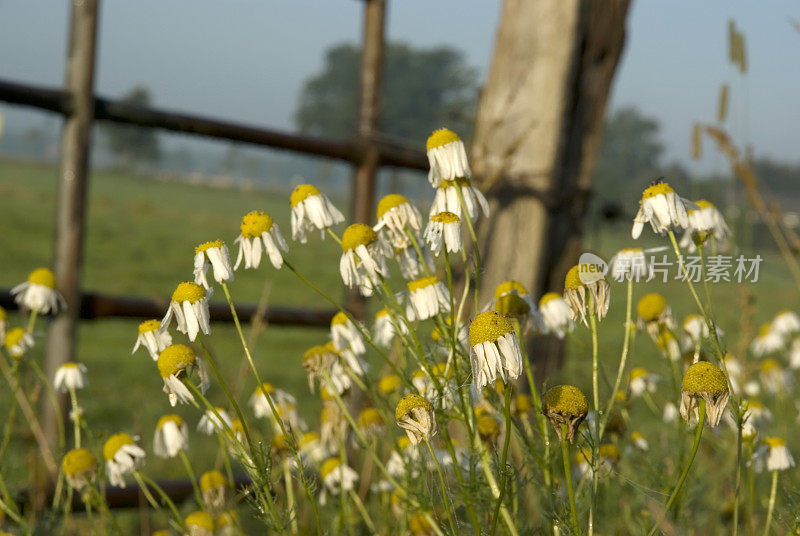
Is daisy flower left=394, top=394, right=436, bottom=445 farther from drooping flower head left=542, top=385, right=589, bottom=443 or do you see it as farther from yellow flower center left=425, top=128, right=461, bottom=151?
yellow flower center left=425, top=128, right=461, bottom=151

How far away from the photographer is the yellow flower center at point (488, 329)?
34.8 inches

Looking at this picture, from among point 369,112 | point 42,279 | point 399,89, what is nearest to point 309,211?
point 42,279

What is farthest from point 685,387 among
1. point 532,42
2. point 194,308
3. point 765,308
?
point 765,308

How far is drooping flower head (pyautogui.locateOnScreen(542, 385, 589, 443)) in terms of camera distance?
84cm

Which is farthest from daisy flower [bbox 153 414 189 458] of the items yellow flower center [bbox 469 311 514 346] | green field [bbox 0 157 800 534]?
yellow flower center [bbox 469 311 514 346]

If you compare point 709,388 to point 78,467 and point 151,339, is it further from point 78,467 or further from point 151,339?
point 78,467

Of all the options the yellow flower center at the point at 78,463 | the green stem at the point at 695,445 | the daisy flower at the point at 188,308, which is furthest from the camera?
the yellow flower center at the point at 78,463

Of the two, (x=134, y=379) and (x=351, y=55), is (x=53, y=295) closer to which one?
(x=134, y=379)

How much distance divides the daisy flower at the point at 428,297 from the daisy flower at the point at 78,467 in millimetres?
683

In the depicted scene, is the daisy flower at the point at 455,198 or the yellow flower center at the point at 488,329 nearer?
the yellow flower center at the point at 488,329

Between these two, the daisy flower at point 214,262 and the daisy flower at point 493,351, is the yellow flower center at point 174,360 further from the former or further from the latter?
the daisy flower at point 493,351

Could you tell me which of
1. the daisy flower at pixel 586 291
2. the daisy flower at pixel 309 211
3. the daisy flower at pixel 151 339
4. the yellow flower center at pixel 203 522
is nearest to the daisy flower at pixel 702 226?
the daisy flower at pixel 586 291

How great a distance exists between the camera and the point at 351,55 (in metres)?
69.5

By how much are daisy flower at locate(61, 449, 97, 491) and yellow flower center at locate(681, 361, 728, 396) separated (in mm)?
1075
